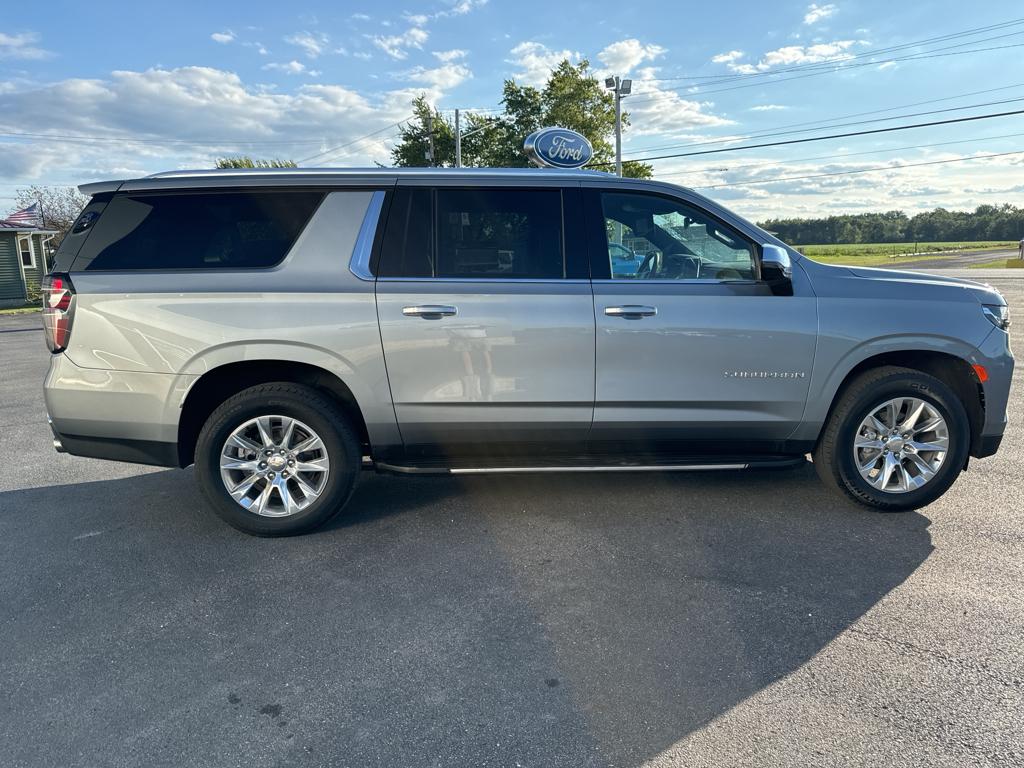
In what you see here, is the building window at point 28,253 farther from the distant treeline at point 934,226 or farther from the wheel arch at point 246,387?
the distant treeline at point 934,226

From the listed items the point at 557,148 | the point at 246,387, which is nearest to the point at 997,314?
the point at 246,387

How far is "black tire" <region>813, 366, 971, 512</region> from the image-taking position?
13.3 feet

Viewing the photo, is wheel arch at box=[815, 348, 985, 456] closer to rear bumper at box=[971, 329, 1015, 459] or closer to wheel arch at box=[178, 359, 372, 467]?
rear bumper at box=[971, 329, 1015, 459]

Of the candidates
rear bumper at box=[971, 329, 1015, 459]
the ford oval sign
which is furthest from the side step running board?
the ford oval sign

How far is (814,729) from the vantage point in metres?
2.31

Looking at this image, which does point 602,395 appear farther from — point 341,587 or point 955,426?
point 955,426

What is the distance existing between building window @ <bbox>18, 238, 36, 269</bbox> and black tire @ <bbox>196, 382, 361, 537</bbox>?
32.0m

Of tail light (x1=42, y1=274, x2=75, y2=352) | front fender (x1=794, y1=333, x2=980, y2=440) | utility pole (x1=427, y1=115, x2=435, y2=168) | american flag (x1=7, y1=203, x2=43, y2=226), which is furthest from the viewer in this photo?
utility pole (x1=427, y1=115, x2=435, y2=168)

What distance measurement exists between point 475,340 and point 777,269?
1723mm

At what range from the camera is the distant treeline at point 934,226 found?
82.3 metres

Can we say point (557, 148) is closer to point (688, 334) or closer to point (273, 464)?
point (688, 334)

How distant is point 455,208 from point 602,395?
52.9 inches

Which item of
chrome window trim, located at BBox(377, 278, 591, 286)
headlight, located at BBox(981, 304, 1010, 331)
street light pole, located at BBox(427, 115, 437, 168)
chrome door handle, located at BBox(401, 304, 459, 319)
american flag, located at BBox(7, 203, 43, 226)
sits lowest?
headlight, located at BBox(981, 304, 1010, 331)

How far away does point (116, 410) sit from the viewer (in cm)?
385
